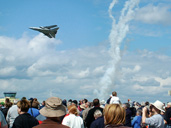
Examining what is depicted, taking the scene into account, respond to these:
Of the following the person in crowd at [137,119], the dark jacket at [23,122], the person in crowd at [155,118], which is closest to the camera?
the person in crowd at [155,118]

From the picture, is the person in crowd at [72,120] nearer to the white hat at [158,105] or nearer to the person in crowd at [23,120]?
the person in crowd at [23,120]

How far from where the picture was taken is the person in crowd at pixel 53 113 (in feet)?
14.7

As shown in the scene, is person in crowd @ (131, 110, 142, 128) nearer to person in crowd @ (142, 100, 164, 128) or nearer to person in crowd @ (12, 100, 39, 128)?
person in crowd @ (142, 100, 164, 128)

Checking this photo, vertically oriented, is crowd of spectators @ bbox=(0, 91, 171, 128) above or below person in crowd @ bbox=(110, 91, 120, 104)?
below

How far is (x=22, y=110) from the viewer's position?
24.2 feet

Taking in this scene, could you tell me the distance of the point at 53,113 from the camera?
453cm

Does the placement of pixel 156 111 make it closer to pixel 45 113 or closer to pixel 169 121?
pixel 45 113

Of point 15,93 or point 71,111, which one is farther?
point 15,93

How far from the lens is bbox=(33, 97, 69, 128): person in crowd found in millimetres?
4477

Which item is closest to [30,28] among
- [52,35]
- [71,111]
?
[52,35]

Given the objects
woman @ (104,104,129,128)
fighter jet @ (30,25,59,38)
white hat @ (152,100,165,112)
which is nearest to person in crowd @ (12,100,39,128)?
white hat @ (152,100,165,112)

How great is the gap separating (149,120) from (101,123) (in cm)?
156

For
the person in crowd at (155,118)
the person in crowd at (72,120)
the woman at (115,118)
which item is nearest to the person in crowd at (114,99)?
the person in crowd at (72,120)

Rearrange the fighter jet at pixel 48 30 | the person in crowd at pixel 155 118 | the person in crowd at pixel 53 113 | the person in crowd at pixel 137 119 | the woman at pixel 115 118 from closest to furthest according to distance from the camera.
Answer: the woman at pixel 115 118 < the person in crowd at pixel 53 113 < the person in crowd at pixel 155 118 < the person in crowd at pixel 137 119 < the fighter jet at pixel 48 30
